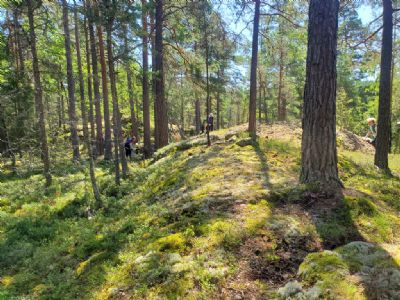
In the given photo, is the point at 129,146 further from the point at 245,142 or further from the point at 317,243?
the point at 317,243

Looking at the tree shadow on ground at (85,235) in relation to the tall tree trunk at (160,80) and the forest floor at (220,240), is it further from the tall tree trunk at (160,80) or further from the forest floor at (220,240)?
the tall tree trunk at (160,80)

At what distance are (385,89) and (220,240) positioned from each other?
267 inches

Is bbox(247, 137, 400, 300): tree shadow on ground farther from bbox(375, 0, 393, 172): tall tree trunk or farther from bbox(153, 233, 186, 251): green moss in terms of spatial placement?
bbox(375, 0, 393, 172): tall tree trunk

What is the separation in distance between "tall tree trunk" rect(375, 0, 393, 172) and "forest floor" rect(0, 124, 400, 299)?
0.48m

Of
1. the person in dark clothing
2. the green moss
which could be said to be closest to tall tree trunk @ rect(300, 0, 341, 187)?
the green moss

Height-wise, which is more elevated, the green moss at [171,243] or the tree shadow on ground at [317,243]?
the tree shadow on ground at [317,243]

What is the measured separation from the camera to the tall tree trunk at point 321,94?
204 inches

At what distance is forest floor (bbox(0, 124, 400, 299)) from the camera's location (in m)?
3.58

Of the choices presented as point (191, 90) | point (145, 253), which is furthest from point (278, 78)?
point (145, 253)

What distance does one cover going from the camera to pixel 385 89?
27.5 feet

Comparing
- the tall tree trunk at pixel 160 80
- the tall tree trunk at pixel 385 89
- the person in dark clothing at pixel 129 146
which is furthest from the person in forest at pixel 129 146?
the tall tree trunk at pixel 385 89

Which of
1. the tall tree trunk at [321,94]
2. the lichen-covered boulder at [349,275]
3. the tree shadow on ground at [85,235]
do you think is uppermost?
the tall tree trunk at [321,94]

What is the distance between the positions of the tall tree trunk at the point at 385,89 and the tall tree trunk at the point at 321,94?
4.09m

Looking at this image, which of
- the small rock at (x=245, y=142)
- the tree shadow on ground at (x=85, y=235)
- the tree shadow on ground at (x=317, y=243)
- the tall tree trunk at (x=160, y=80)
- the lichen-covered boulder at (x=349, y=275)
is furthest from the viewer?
the tall tree trunk at (x=160, y=80)
